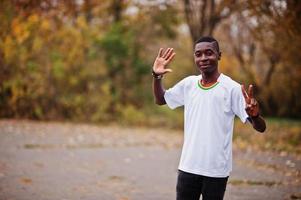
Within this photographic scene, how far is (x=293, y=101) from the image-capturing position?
27891mm

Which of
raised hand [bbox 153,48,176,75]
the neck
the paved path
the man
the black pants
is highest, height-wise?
raised hand [bbox 153,48,176,75]

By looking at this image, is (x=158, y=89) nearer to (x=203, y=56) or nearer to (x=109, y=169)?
(x=203, y=56)

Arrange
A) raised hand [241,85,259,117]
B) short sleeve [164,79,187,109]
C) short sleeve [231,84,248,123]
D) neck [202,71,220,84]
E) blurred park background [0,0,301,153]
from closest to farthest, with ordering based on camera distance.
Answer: raised hand [241,85,259,117] → short sleeve [231,84,248,123] → neck [202,71,220,84] → short sleeve [164,79,187,109] → blurred park background [0,0,301,153]

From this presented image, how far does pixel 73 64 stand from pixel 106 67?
5.63 ft

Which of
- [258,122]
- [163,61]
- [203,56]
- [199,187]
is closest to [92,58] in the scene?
[163,61]

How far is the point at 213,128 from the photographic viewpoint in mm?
3943

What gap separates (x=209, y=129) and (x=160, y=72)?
72 centimetres

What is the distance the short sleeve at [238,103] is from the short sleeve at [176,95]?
50cm

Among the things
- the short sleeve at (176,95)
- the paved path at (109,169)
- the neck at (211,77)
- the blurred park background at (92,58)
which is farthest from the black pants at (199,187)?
the blurred park background at (92,58)

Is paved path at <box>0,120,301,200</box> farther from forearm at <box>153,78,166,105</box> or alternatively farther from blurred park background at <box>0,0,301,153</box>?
blurred park background at <box>0,0,301,153</box>

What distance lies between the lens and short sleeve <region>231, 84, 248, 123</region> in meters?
3.91

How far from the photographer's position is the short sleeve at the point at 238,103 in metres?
3.91

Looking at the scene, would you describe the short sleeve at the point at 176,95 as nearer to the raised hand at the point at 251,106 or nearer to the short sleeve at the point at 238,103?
the short sleeve at the point at 238,103

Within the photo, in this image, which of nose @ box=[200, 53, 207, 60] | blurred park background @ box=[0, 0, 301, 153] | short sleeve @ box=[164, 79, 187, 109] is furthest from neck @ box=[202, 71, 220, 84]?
blurred park background @ box=[0, 0, 301, 153]
